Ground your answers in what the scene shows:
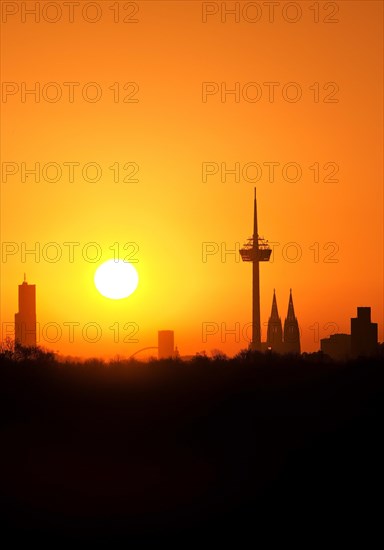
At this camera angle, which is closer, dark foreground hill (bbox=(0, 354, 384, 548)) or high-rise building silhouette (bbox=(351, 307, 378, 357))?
dark foreground hill (bbox=(0, 354, 384, 548))

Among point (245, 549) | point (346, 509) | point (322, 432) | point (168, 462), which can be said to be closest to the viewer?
point (245, 549)

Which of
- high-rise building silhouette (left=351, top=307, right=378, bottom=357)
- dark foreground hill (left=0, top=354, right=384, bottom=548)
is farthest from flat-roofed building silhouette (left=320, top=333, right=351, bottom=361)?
dark foreground hill (left=0, top=354, right=384, bottom=548)

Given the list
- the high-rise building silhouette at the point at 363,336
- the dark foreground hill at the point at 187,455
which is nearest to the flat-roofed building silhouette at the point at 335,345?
the high-rise building silhouette at the point at 363,336

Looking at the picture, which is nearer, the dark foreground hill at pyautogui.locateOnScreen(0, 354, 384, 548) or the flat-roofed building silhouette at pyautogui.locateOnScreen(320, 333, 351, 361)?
the dark foreground hill at pyautogui.locateOnScreen(0, 354, 384, 548)

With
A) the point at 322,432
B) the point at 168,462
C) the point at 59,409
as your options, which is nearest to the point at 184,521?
the point at 168,462

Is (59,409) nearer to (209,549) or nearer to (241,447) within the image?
(241,447)

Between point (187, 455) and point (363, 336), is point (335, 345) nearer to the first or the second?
point (363, 336)

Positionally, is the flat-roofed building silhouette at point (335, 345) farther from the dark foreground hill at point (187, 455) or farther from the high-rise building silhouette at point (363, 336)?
the dark foreground hill at point (187, 455)

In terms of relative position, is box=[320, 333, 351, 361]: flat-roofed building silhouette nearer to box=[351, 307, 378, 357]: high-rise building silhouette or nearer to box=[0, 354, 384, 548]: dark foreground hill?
box=[351, 307, 378, 357]: high-rise building silhouette
